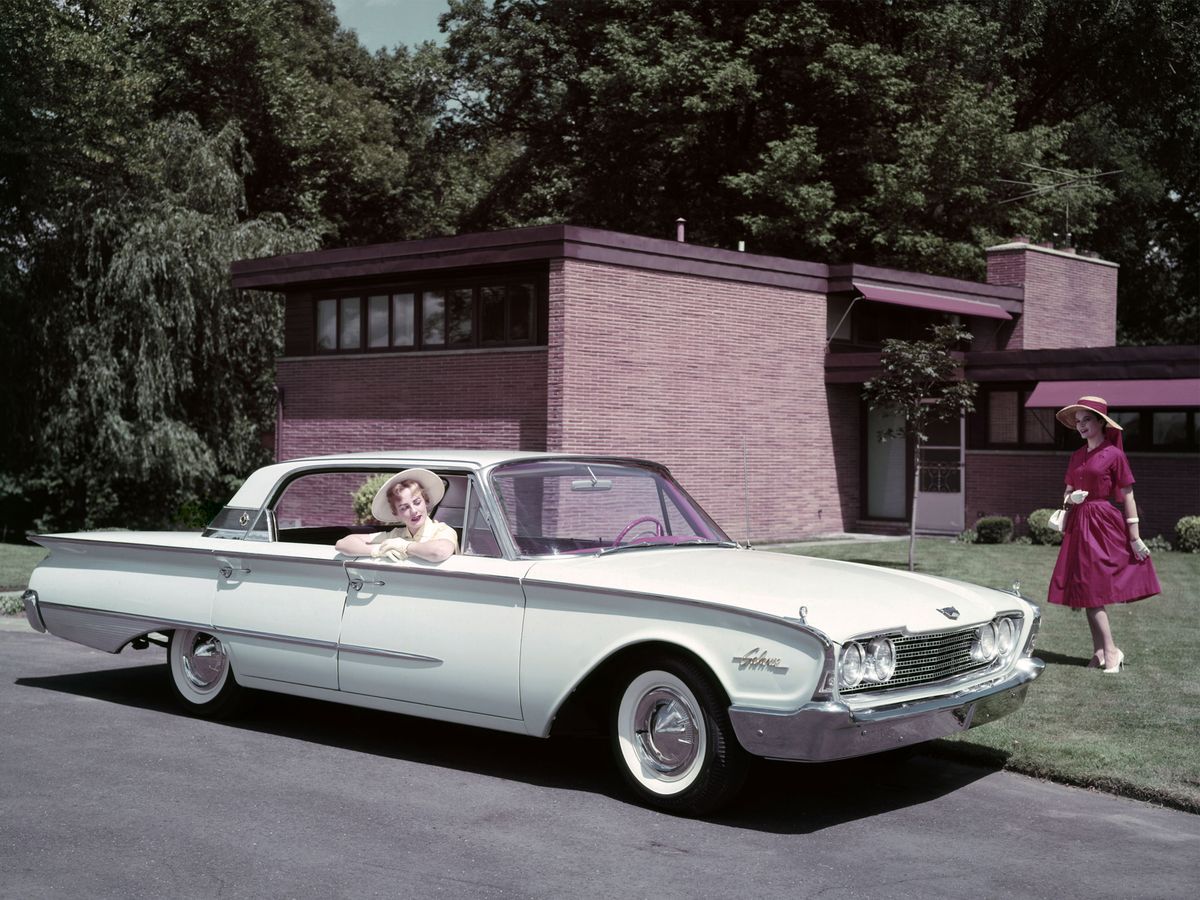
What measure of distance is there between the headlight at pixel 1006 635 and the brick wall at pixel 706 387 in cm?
1464

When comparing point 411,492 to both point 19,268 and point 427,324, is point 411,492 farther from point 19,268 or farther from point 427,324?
point 19,268

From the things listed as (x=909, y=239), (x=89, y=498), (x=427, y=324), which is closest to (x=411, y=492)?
(x=427, y=324)

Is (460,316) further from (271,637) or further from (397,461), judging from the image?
(271,637)

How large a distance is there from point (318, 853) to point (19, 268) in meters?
25.5

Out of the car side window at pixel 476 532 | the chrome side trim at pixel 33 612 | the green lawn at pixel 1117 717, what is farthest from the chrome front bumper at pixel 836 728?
the chrome side trim at pixel 33 612

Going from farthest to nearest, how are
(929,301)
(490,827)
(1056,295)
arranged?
(1056,295) < (929,301) < (490,827)

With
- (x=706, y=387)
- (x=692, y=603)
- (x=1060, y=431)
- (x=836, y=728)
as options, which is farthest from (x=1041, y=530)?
(x=836, y=728)

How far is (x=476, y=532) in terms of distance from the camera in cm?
673

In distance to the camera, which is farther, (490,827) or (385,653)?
(385,653)

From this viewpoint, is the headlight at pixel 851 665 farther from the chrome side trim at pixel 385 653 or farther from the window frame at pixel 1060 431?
the window frame at pixel 1060 431

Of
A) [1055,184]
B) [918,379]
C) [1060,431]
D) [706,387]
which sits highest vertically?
[1055,184]

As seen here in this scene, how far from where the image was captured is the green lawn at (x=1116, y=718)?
654 cm

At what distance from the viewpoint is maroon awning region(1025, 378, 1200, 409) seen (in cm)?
2258

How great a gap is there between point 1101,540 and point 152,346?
21687 millimetres
